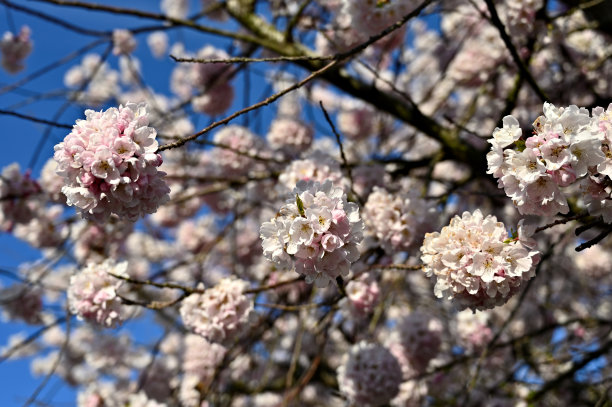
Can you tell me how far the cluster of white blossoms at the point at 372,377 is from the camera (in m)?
2.26

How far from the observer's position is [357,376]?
2307 millimetres

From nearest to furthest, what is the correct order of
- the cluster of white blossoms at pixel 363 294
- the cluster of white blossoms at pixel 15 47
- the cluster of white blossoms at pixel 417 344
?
the cluster of white blossoms at pixel 363 294, the cluster of white blossoms at pixel 417 344, the cluster of white blossoms at pixel 15 47

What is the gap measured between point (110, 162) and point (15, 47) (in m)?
3.14

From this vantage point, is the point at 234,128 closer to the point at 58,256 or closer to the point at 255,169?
the point at 255,169

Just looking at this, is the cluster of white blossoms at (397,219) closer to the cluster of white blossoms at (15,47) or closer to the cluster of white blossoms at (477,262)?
the cluster of white blossoms at (477,262)

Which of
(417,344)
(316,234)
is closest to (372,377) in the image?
(417,344)

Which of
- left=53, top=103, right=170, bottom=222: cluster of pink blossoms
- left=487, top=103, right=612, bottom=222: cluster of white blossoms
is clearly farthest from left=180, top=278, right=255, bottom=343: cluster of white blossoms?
left=487, top=103, right=612, bottom=222: cluster of white blossoms

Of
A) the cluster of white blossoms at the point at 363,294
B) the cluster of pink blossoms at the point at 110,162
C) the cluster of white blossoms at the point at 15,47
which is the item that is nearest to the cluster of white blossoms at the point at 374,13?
the cluster of white blossoms at the point at 363,294

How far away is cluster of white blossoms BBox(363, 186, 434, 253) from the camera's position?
2.01 meters

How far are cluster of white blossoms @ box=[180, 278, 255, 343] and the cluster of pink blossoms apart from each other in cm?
69

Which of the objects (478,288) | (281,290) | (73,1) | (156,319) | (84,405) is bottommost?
(478,288)

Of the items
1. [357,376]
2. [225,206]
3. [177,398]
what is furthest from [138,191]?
[225,206]

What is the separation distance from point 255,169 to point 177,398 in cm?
152

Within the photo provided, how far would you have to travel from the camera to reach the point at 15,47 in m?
3.74
